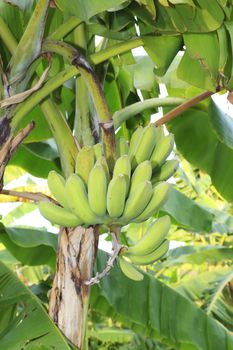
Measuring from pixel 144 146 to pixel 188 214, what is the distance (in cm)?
113

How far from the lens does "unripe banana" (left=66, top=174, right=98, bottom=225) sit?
0.78 m

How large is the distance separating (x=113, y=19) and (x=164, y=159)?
318 millimetres

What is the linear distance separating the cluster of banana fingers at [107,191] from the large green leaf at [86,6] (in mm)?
203

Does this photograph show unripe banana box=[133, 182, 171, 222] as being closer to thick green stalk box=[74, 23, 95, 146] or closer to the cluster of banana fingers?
the cluster of banana fingers

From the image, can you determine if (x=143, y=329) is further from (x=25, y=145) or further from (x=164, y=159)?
(x=164, y=159)

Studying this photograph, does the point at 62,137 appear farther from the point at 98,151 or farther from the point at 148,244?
the point at 148,244

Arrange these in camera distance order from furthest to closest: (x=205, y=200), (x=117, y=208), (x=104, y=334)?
(x=205, y=200), (x=104, y=334), (x=117, y=208)

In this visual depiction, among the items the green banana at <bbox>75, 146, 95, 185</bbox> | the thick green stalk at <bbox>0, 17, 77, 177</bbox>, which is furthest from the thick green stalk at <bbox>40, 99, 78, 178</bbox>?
the green banana at <bbox>75, 146, 95, 185</bbox>

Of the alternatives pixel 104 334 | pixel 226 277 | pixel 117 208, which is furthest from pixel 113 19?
pixel 104 334

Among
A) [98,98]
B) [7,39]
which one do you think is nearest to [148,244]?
[98,98]

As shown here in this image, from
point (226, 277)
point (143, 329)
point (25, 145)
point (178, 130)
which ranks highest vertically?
point (25, 145)

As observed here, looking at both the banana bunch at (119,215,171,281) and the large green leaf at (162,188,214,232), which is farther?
the large green leaf at (162,188,214,232)

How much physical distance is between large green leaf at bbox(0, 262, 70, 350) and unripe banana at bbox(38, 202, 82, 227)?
0.67 ft

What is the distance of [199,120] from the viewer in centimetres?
171
